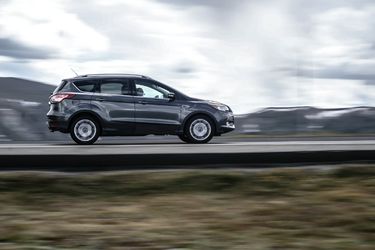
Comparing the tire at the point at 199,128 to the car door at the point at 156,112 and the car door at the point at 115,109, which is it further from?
the car door at the point at 115,109

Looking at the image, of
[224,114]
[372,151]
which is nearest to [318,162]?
[372,151]

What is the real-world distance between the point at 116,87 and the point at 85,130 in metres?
1.15

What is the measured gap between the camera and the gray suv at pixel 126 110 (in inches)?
558

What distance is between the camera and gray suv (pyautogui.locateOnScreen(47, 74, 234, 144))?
1417cm

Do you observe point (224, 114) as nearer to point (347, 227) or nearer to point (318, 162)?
point (318, 162)

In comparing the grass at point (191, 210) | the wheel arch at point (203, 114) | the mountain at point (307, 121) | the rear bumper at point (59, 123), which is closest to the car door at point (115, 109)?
the rear bumper at point (59, 123)

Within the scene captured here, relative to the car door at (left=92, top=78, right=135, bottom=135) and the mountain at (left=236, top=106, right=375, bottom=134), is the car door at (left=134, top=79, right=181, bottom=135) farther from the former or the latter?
the mountain at (left=236, top=106, right=375, bottom=134)

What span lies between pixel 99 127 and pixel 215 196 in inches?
308

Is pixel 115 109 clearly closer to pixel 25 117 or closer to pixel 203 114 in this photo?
pixel 203 114

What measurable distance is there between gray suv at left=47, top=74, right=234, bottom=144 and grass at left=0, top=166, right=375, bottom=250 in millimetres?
6686

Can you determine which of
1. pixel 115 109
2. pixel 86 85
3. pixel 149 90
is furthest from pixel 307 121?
pixel 86 85

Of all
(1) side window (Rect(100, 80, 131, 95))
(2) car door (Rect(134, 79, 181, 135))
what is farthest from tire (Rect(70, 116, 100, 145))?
(2) car door (Rect(134, 79, 181, 135))

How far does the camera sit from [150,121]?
14336mm

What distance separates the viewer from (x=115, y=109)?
14.2 m
